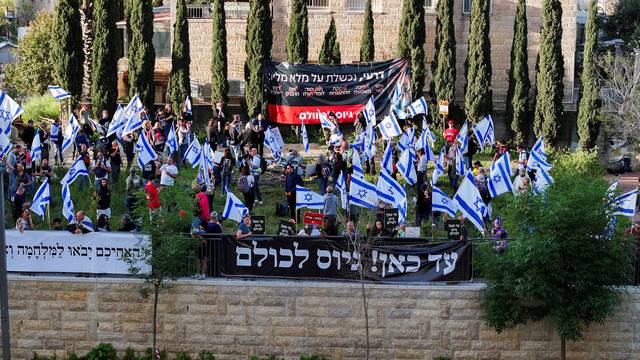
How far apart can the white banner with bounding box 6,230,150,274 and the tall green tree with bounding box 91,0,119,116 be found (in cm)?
1416

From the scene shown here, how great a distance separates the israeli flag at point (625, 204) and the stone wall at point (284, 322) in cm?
164

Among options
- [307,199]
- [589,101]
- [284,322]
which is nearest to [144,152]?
[307,199]

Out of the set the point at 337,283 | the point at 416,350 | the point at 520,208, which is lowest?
the point at 416,350

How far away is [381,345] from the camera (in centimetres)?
2005

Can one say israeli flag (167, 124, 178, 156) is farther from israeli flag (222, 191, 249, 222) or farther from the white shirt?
israeli flag (222, 191, 249, 222)

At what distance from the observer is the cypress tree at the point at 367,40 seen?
1478 inches

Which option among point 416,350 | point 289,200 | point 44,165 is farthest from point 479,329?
point 44,165

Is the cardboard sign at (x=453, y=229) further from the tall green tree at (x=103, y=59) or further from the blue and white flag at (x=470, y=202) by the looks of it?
the tall green tree at (x=103, y=59)

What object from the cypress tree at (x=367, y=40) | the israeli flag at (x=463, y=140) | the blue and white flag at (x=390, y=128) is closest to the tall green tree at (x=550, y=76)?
the cypress tree at (x=367, y=40)

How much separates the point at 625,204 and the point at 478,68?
17.3 m

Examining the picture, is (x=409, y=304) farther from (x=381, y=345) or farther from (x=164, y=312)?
(x=164, y=312)

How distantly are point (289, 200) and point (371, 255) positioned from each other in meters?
4.67

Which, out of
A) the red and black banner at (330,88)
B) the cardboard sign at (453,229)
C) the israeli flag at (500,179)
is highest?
the red and black banner at (330,88)

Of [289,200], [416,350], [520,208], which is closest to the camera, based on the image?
[520,208]
